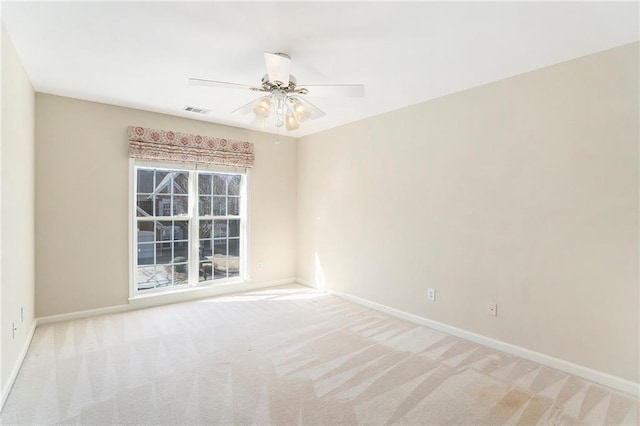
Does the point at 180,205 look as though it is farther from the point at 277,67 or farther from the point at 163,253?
the point at 277,67

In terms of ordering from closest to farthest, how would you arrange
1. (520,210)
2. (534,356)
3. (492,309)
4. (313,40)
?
(313,40)
(534,356)
(520,210)
(492,309)

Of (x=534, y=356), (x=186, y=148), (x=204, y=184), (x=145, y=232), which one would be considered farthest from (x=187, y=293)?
(x=534, y=356)

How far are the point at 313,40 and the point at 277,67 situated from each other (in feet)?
1.16

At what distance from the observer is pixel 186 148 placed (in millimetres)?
4355

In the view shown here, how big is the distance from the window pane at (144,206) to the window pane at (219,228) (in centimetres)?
88

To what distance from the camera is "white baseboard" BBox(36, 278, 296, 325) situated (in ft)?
12.0

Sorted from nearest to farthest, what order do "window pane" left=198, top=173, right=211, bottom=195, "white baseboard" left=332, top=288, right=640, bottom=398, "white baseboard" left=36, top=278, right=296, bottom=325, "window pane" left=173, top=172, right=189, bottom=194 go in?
"white baseboard" left=332, top=288, right=640, bottom=398, "white baseboard" left=36, top=278, right=296, bottom=325, "window pane" left=173, top=172, right=189, bottom=194, "window pane" left=198, top=173, right=211, bottom=195

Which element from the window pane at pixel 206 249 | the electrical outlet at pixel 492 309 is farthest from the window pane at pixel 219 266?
the electrical outlet at pixel 492 309

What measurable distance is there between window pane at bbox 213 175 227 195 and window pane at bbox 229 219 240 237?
0.45 m

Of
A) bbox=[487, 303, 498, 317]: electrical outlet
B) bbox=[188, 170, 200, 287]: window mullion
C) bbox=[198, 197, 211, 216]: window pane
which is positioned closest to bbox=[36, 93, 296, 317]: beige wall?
bbox=[188, 170, 200, 287]: window mullion

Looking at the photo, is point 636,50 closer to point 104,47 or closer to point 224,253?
point 104,47

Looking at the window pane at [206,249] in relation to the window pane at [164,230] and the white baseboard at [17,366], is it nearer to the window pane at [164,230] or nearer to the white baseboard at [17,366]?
the window pane at [164,230]

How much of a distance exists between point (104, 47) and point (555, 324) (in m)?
4.10

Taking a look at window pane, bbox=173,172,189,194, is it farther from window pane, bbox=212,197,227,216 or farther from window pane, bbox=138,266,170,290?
window pane, bbox=138,266,170,290
